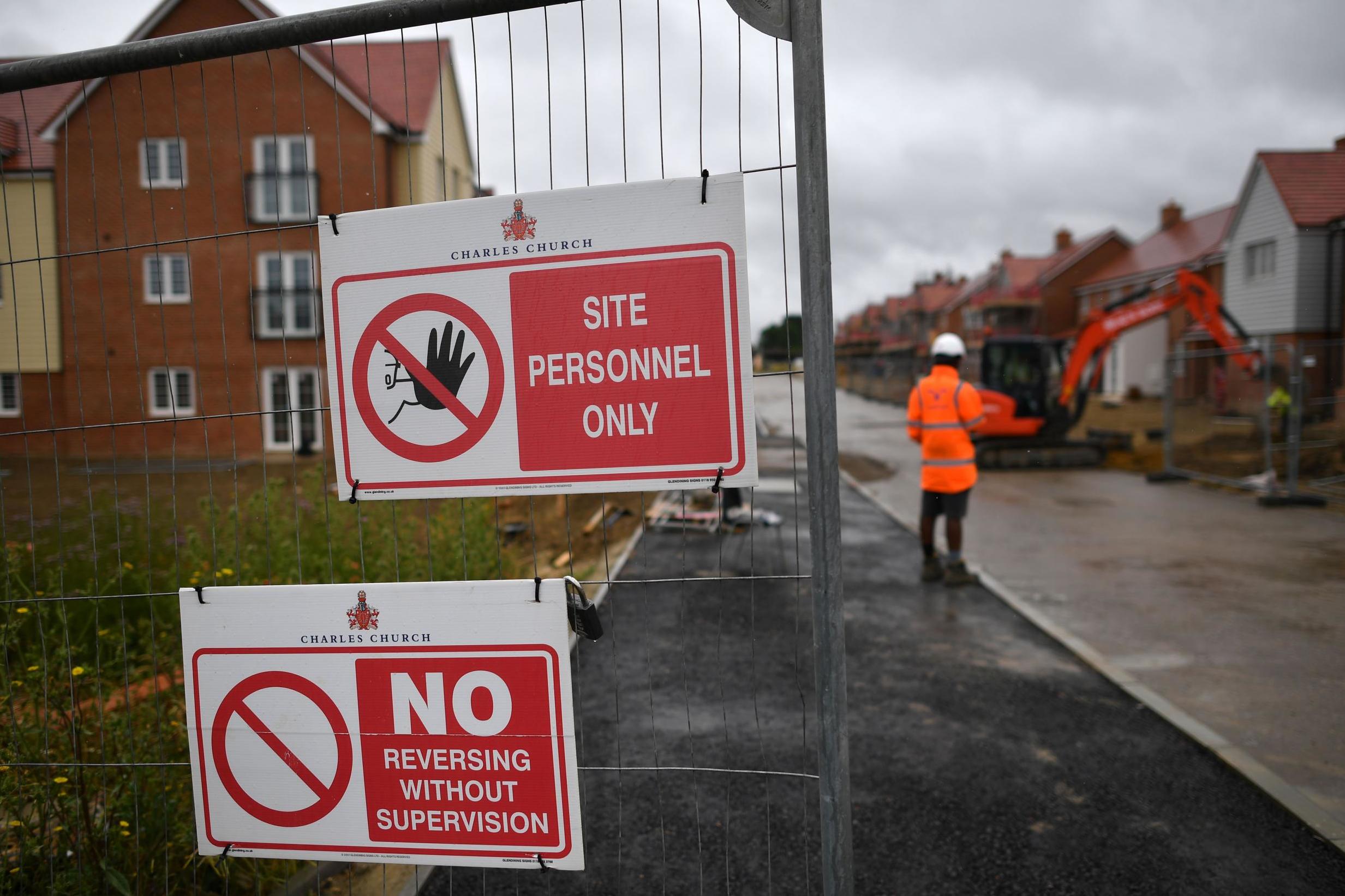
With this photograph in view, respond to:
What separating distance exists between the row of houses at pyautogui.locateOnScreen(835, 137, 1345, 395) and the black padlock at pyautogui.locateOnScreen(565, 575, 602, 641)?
69.0 ft

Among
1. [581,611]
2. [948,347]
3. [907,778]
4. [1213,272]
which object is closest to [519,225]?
[581,611]

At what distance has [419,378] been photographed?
2.35m

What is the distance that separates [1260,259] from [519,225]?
36882 mm

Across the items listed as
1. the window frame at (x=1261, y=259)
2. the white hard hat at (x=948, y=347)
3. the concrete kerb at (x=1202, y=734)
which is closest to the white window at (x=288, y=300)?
the white hard hat at (x=948, y=347)

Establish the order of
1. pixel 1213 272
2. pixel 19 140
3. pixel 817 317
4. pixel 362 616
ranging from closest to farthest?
pixel 817 317 → pixel 362 616 → pixel 19 140 → pixel 1213 272

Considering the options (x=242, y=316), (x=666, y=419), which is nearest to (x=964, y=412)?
(x=666, y=419)

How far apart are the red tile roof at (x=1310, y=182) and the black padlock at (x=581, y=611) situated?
3423cm

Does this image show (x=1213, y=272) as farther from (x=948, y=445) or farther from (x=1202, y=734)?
(x=1202, y=734)

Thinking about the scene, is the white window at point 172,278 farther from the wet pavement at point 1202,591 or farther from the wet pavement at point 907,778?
the wet pavement at point 907,778

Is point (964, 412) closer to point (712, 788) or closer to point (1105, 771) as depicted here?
point (1105, 771)

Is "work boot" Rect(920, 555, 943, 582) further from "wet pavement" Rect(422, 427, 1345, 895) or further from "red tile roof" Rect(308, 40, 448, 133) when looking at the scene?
"red tile roof" Rect(308, 40, 448, 133)

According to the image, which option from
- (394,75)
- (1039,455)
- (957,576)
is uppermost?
(394,75)

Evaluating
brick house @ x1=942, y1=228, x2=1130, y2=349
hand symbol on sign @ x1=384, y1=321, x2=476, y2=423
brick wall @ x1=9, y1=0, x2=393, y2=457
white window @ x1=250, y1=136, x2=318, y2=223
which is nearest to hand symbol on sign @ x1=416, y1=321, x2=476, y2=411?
hand symbol on sign @ x1=384, y1=321, x2=476, y2=423

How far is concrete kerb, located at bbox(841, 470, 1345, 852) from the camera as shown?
12.4 feet
